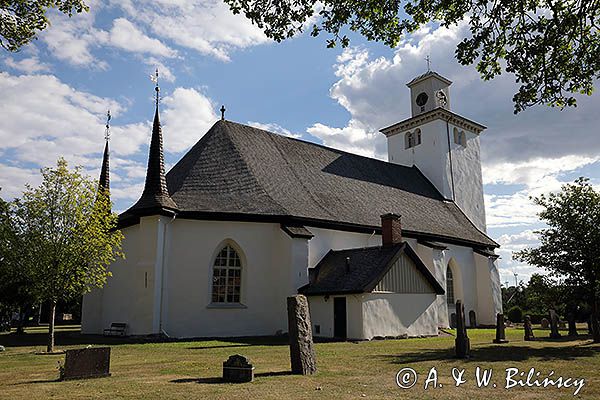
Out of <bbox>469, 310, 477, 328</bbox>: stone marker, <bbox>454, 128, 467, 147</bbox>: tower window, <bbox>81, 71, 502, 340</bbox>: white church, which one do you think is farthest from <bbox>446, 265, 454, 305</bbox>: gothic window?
<bbox>454, 128, 467, 147</bbox>: tower window

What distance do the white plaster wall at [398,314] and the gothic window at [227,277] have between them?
229 inches

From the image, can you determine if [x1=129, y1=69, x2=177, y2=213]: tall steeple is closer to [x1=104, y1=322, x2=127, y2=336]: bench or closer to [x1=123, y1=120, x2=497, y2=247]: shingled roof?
[x1=123, y1=120, x2=497, y2=247]: shingled roof

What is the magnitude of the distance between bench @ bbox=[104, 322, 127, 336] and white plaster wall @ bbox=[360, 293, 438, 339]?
32.4 feet

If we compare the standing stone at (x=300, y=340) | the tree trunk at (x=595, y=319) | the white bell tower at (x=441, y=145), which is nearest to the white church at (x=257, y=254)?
the tree trunk at (x=595, y=319)

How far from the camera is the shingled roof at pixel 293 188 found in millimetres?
23125

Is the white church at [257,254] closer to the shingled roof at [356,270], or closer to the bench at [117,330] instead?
the shingled roof at [356,270]

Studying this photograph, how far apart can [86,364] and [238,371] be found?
3.23m

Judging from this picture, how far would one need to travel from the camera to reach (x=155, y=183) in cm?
2155

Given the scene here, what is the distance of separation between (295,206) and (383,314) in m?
6.56

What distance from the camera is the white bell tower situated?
3853cm

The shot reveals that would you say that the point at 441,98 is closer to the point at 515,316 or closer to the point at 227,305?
the point at 515,316

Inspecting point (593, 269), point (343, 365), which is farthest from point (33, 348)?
point (593, 269)

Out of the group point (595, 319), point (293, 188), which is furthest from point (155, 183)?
point (595, 319)

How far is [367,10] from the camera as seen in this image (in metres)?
10.0
